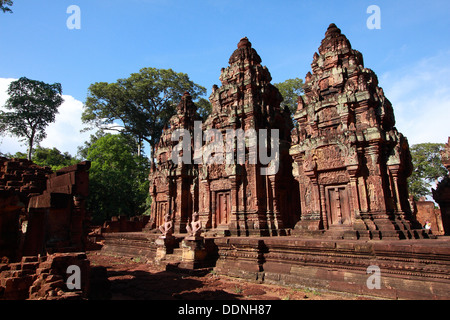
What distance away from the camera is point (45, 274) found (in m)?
4.50

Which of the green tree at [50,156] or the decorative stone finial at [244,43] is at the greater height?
the decorative stone finial at [244,43]

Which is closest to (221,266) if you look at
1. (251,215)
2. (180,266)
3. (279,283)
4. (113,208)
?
(180,266)

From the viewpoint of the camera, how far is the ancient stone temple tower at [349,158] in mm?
8344

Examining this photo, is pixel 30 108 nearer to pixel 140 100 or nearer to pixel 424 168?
pixel 140 100

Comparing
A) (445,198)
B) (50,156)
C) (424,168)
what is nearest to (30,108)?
(50,156)

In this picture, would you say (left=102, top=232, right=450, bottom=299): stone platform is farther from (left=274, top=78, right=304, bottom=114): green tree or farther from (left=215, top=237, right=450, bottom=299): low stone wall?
(left=274, top=78, right=304, bottom=114): green tree

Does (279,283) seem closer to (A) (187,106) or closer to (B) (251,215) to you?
(B) (251,215)

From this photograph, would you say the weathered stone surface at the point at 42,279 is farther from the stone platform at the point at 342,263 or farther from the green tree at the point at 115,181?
the green tree at the point at 115,181

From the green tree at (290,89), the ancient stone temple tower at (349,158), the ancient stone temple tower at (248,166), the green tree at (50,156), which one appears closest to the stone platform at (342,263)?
the ancient stone temple tower at (349,158)

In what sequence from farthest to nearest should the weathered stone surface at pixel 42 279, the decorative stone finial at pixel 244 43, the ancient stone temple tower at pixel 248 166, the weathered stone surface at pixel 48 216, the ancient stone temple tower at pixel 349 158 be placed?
the decorative stone finial at pixel 244 43, the ancient stone temple tower at pixel 248 166, the ancient stone temple tower at pixel 349 158, the weathered stone surface at pixel 48 216, the weathered stone surface at pixel 42 279

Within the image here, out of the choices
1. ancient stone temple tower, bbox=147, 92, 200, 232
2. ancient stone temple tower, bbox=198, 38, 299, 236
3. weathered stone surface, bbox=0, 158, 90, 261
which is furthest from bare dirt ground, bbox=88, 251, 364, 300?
ancient stone temple tower, bbox=147, 92, 200, 232

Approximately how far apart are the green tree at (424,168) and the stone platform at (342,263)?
1075 inches

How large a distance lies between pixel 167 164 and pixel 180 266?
8.42 metres

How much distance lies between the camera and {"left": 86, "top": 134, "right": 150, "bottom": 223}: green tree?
72.1ft
